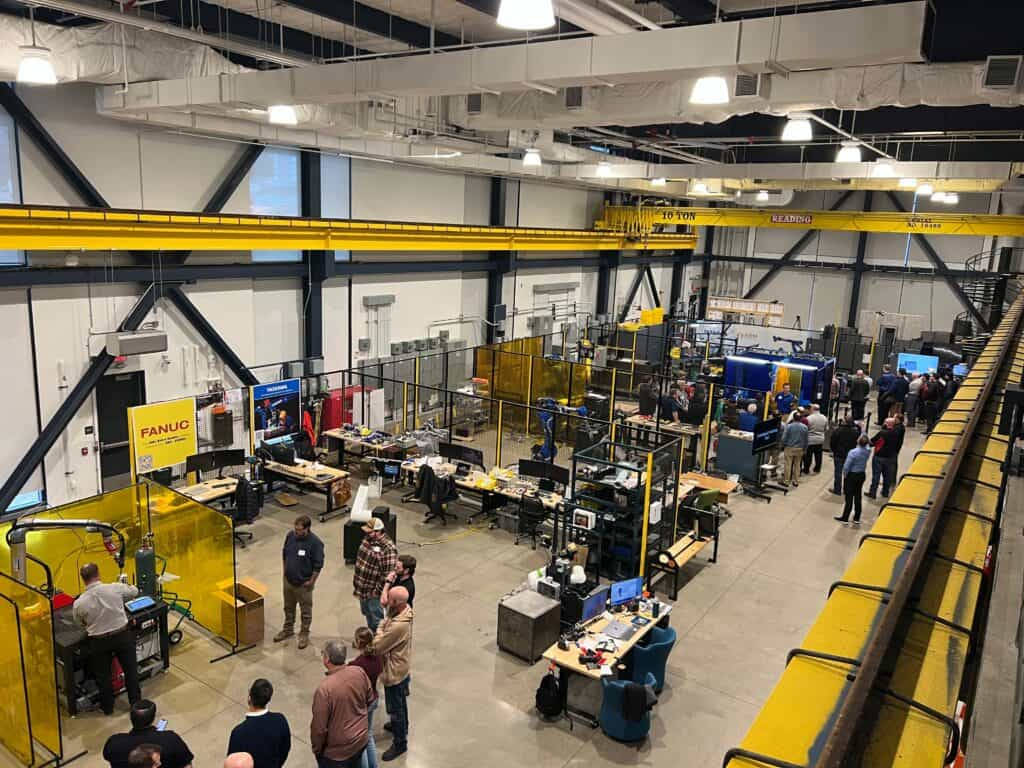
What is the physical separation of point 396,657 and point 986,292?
881 inches

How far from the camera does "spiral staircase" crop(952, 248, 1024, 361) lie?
55.8 ft

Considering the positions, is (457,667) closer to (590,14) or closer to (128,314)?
(590,14)

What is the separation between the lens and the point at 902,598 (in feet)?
8.08

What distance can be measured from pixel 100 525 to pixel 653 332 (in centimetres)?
2236

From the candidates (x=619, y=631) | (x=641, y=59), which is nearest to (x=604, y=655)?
(x=619, y=631)

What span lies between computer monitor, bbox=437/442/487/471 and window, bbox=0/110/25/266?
24.9 ft

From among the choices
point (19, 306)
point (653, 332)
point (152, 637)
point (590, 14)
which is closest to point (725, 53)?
point (590, 14)

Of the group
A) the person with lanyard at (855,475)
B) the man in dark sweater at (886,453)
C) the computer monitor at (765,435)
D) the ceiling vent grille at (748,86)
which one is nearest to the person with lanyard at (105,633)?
the ceiling vent grille at (748,86)

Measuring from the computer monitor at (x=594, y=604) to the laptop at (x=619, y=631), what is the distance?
253 millimetres

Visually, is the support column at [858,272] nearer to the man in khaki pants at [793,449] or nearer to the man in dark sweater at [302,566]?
the man in khaki pants at [793,449]

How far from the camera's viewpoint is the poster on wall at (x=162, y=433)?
11867 mm

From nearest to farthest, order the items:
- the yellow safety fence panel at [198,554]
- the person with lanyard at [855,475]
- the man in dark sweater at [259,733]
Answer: the man in dark sweater at [259,733] → the yellow safety fence panel at [198,554] → the person with lanyard at [855,475]

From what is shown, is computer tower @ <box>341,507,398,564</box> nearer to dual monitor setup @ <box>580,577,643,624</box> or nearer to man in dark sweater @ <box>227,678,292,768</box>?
dual monitor setup @ <box>580,577,643,624</box>

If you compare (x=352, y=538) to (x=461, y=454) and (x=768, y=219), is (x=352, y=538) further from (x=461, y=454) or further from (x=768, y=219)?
(x=768, y=219)
